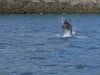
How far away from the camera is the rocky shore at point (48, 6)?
277 ft

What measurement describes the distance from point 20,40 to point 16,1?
48.6 metres

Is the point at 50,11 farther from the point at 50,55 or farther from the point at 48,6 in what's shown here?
the point at 50,55

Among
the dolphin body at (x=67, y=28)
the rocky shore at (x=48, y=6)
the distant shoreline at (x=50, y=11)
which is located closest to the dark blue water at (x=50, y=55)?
the dolphin body at (x=67, y=28)

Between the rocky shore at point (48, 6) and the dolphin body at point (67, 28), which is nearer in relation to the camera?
the dolphin body at point (67, 28)

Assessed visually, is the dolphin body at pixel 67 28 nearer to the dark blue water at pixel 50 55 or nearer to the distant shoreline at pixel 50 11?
the dark blue water at pixel 50 55

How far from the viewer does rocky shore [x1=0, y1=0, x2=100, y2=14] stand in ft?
277

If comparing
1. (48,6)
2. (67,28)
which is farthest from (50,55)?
(48,6)

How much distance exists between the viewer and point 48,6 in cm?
8625

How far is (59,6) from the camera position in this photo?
86938mm

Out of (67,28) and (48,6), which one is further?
(48,6)

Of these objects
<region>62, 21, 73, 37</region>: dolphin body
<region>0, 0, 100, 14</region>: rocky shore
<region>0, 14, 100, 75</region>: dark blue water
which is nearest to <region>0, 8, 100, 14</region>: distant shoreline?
<region>0, 0, 100, 14</region>: rocky shore

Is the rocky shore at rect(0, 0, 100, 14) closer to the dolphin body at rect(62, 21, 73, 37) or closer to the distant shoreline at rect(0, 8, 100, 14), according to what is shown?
the distant shoreline at rect(0, 8, 100, 14)

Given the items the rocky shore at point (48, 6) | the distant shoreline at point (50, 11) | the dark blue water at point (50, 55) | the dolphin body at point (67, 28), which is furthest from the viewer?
the rocky shore at point (48, 6)

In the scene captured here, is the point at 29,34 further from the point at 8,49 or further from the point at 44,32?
the point at 8,49
